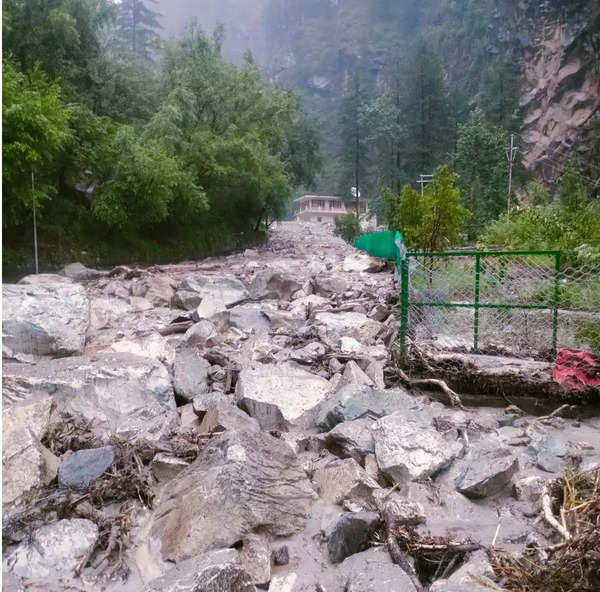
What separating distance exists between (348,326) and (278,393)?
2.85 meters

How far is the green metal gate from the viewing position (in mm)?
6148

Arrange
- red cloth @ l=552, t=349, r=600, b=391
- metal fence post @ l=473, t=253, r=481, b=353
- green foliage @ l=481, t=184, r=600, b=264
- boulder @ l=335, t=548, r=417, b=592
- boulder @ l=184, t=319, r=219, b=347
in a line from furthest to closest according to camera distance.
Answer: green foliage @ l=481, t=184, r=600, b=264 → boulder @ l=184, t=319, r=219, b=347 → metal fence post @ l=473, t=253, r=481, b=353 → red cloth @ l=552, t=349, r=600, b=391 → boulder @ l=335, t=548, r=417, b=592

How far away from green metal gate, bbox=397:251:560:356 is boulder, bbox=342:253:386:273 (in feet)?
25.0

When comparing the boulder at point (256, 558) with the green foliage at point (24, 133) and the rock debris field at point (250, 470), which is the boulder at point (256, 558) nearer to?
the rock debris field at point (250, 470)

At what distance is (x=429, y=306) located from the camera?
6.51 m

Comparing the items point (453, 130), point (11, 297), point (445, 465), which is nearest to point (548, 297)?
point (445, 465)

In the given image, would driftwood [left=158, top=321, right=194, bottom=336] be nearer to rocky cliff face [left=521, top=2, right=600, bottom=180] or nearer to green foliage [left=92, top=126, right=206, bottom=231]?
green foliage [left=92, top=126, right=206, bottom=231]

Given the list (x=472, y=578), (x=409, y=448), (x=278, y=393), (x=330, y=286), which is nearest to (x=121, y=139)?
(x=330, y=286)

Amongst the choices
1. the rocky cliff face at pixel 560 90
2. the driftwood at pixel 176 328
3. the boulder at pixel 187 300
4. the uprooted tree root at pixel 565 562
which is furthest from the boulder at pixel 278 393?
the rocky cliff face at pixel 560 90

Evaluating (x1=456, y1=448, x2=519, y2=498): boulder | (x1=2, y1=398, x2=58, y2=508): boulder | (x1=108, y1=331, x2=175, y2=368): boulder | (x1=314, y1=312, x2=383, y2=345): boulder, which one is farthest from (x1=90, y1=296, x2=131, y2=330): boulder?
(x1=456, y1=448, x2=519, y2=498): boulder

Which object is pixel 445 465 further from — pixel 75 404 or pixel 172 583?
pixel 75 404

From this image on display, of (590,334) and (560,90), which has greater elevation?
(560,90)

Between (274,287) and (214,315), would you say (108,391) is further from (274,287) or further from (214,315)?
(274,287)

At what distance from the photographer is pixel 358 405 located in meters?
4.96
